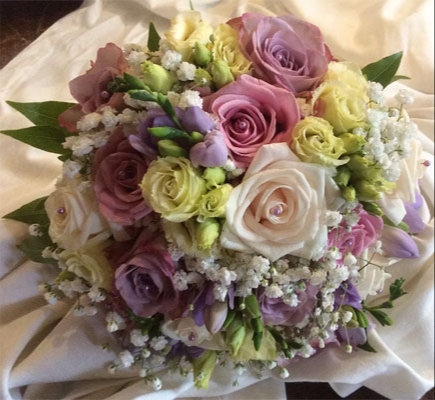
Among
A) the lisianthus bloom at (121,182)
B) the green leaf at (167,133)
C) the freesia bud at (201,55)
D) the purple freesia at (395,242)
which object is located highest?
the freesia bud at (201,55)

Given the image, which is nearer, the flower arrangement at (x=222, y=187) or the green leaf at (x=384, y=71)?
the flower arrangement at (x=222, y=187)

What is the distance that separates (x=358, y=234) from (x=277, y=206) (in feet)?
0.40

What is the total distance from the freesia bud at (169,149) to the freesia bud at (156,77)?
6 cm

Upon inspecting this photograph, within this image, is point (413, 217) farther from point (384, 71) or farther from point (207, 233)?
point (207, 233)

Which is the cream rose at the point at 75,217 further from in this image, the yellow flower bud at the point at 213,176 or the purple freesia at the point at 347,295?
the purple freesia at the point at 347,295

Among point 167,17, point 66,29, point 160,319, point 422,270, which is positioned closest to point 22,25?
point 66,29

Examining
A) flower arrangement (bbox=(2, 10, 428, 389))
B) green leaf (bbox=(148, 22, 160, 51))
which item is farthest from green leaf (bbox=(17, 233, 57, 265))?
green leaf (bbox=(148, 22, 160, 51))

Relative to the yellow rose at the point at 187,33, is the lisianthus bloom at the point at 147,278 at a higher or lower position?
lower

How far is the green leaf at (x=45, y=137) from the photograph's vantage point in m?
0.63

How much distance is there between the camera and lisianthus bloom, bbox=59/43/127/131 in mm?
583

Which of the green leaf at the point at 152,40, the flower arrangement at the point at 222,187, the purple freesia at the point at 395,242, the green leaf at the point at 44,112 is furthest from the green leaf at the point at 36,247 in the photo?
the purple freesia at the point at 395,242

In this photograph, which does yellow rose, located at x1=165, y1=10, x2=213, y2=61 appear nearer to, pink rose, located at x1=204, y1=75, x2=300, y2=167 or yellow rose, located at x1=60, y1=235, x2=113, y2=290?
pink rose, located at x1=204, y1=75, x2=300, y2=167

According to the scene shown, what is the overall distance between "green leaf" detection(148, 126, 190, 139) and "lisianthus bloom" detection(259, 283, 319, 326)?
17 cm

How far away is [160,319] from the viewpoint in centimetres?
63
